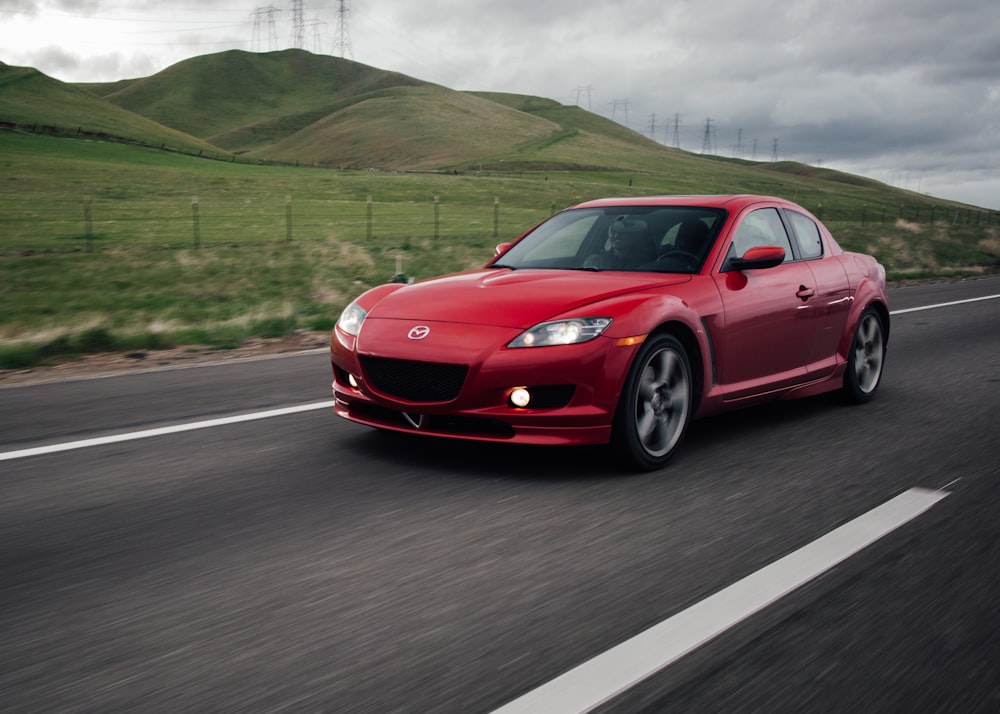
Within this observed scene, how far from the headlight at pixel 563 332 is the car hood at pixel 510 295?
6 cm

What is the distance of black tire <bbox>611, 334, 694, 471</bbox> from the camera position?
5105mm

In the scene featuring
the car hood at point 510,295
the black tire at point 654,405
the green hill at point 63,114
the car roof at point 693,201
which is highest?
the green hill at point 63,114

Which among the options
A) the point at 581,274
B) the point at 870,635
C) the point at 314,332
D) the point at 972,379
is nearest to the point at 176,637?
the point at 870,635

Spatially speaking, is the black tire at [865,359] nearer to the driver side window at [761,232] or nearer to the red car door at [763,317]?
the red car door at [763,317]

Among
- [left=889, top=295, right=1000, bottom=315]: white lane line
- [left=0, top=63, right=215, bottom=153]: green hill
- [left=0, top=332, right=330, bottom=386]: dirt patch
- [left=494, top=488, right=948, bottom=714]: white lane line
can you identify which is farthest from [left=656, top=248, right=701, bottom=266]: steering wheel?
[left=0, top=63, right=215, bottom=153]: green hill

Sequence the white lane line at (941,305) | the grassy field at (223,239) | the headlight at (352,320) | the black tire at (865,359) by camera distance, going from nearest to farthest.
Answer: the headlight at (352,320) < the black tire at (865,359) < the grassy field at (223,239) < the white lane line at (941,305)

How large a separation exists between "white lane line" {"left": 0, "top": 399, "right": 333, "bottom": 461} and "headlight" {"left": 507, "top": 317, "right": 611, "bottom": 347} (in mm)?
2298

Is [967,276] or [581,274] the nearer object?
[581,274]

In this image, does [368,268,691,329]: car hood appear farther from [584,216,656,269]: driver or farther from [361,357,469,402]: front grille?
[361,357,469,402]: front grille

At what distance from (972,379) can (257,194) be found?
44760 mm

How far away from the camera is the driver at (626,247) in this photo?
20.1 ft

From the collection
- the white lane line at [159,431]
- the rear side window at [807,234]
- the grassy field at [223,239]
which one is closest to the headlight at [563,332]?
the white lane line at [159,431]

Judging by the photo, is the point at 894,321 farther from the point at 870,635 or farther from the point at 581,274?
the point at 870,635

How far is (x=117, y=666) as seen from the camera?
2.90m
